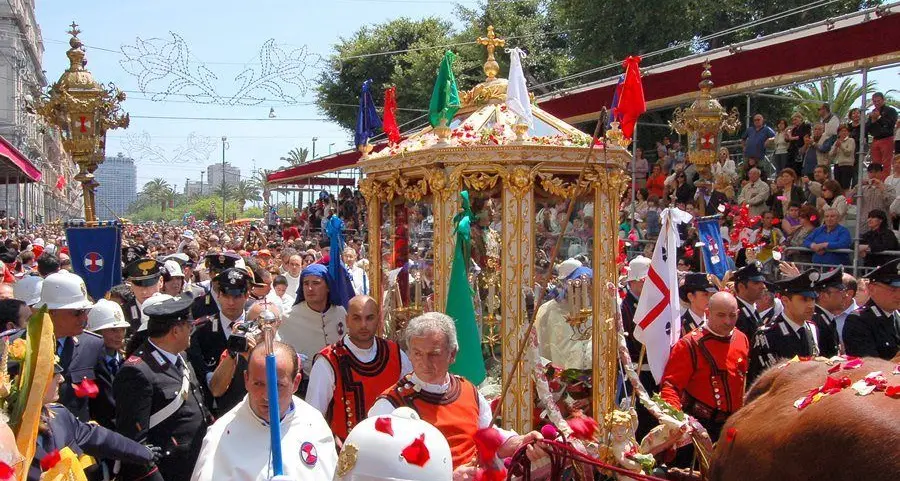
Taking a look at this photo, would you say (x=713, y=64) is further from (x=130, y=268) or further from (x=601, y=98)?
(x=130, y=268)

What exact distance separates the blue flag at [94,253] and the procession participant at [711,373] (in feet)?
19.6

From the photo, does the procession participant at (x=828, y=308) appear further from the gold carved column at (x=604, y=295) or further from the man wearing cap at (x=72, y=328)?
the man wearing cap at (x=72, y=328)

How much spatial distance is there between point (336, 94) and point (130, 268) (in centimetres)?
2807

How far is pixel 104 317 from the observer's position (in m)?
5.20

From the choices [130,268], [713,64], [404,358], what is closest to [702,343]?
[404,358]

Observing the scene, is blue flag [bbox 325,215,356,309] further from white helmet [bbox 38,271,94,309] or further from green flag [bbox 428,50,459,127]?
white helmet [bbox 38,271,94,309]

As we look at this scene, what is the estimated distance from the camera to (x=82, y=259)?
8.39m

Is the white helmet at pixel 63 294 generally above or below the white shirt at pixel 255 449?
above

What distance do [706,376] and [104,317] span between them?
3.82 metres

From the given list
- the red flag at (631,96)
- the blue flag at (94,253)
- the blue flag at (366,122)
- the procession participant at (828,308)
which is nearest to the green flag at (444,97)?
the red flag at (631,96)

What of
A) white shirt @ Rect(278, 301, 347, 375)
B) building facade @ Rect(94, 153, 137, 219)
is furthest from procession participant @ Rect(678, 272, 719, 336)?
building facade @ Rect(94, 153, 137, 219)

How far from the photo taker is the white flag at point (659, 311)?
16.3ft

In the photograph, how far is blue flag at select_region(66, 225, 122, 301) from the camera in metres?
8.34

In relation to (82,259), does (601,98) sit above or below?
above
